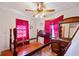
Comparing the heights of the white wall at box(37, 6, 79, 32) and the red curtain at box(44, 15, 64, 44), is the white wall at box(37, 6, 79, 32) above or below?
above

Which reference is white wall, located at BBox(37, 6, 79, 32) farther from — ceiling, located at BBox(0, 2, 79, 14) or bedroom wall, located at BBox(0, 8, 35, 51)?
bedroom wall, located at BBox(0, 8, 35, 51)

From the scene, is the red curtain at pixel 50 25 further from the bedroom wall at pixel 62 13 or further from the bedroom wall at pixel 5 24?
the bedroom wall at pixel 5 24

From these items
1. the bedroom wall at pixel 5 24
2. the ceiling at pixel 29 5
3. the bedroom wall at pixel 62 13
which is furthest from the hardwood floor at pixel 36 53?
the ceiling at pixel 29 5

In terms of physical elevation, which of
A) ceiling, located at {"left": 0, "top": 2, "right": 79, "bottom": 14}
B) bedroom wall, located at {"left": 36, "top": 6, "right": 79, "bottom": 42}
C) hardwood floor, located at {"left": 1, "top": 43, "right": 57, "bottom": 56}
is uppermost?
ceiling, located at {"left": 0, "top": 2, "right": 79, "bottom": 14}

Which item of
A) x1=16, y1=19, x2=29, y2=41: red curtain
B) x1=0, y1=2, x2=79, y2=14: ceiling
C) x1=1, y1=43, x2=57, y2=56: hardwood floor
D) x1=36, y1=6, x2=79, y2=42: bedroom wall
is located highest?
x1=0, y1=2, x2=79, y2=14: ceiling

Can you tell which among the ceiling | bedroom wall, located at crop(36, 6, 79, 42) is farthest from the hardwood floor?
the ceiling

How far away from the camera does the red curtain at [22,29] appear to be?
42.2 inches

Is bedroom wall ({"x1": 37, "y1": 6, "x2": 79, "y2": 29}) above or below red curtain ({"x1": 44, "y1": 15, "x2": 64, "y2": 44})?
above

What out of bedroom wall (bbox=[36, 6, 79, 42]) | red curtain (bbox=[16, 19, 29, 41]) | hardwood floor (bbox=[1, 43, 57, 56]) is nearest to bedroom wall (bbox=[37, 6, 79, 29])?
bedroom wall (bbox=[36, 6, 79, 42])

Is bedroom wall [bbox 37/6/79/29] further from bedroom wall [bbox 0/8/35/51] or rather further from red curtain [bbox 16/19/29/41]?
bedroom wall [bbox 0/8/35/51]

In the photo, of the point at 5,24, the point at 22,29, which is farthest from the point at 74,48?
the point at 5,24

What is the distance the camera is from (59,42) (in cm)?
108

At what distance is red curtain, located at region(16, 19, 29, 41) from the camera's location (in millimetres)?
1073

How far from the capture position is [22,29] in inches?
42.4
